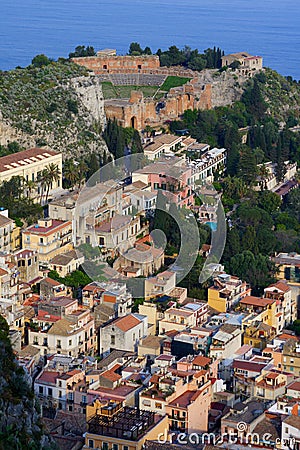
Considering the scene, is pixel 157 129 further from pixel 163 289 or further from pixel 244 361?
pixel 244 361

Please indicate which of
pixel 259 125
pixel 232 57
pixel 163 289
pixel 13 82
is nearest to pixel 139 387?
pixel 163 289

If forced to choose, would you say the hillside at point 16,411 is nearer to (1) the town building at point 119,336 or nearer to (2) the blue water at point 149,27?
(1) the town building at point 119,336

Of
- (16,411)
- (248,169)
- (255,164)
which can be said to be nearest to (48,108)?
(248,169)

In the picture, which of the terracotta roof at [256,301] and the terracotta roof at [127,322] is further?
the terracotta roof at [256,301]

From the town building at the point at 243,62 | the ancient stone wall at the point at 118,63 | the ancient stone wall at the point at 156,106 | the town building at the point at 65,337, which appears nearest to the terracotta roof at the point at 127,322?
the town building at the point at 65,337

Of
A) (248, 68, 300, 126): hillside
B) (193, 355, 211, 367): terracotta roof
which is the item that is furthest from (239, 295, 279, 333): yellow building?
(248, 68, 300, 126): hillside

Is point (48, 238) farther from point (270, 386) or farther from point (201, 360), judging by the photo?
point (270, 386)
